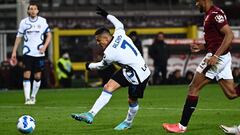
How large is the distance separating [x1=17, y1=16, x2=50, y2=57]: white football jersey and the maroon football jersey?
8.02 meters

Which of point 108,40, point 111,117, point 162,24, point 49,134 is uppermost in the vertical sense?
point 108,40

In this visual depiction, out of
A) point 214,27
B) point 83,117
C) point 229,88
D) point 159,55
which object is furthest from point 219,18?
point 159,55

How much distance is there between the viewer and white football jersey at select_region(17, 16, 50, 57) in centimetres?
1905

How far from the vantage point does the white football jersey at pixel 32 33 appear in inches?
750

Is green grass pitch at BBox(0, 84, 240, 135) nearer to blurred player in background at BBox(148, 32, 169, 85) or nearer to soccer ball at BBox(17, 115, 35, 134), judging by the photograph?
soccer ball at BBox(17, 115, 35, 134)

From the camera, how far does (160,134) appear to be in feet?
38.0

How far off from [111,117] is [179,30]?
21.6 m

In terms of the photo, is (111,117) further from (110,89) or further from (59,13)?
(59,13)

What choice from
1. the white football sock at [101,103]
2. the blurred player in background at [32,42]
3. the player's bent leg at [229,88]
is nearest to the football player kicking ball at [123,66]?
the white football sock at [101,103]

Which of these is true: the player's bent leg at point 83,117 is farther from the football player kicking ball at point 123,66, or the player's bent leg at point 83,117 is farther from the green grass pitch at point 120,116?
the football player kicking ball at point 123,66

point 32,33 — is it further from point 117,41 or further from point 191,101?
point 191,101

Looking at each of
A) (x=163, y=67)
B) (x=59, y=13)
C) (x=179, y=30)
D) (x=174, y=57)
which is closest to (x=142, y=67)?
(x=163, y=67)

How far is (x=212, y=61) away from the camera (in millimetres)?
11383

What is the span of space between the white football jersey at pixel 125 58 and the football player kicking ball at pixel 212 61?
3.35ft
